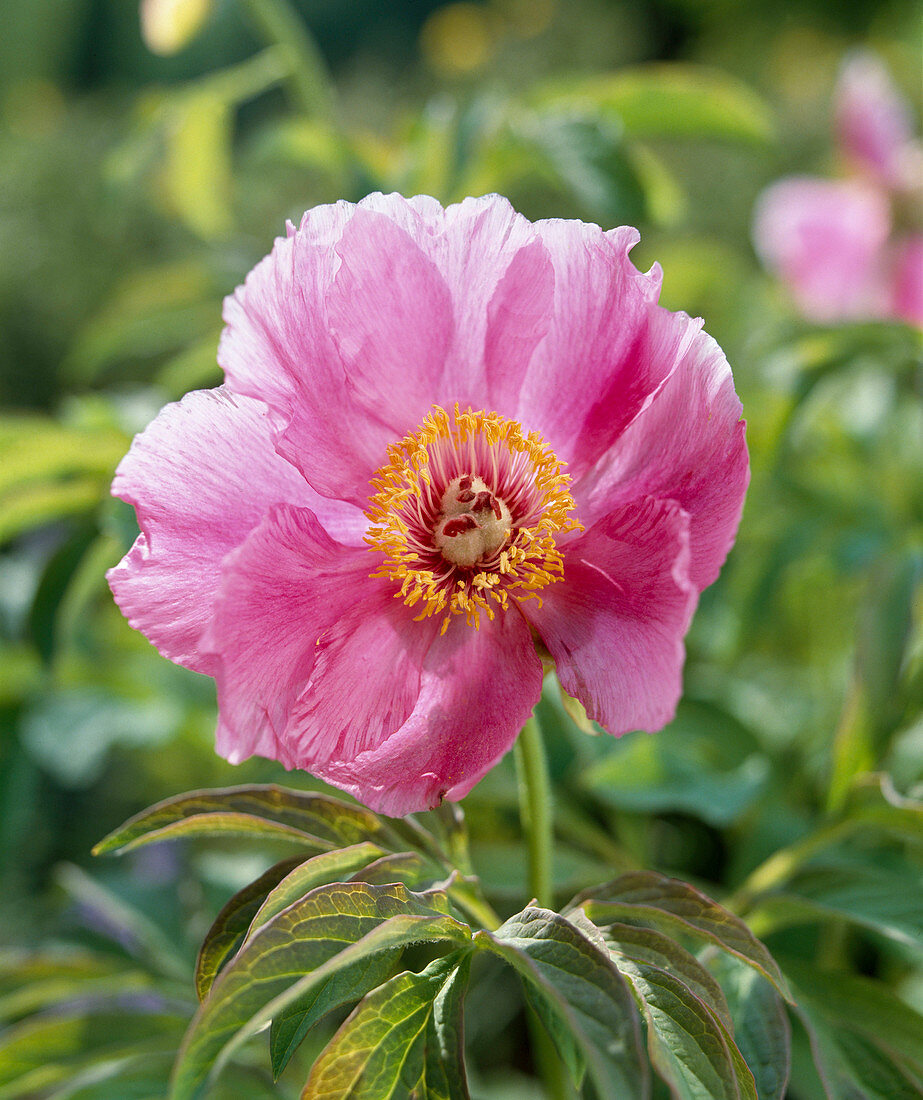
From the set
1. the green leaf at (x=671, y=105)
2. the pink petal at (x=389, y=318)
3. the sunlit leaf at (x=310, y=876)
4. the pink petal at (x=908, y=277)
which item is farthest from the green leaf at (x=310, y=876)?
the pink petal at (x=908, y=277)

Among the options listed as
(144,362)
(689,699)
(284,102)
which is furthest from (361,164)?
(284,102)

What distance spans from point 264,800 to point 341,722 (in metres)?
0.06

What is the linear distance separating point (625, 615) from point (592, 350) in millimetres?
129

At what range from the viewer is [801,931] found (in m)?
0.75

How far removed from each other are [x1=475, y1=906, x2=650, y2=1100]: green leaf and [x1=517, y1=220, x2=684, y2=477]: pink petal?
0.76 ft

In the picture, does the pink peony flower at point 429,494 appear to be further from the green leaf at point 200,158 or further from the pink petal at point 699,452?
the green leaf at point 200,158

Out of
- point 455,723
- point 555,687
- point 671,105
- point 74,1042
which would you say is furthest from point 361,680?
point 671,105

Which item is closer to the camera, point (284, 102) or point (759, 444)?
point (759, 444)

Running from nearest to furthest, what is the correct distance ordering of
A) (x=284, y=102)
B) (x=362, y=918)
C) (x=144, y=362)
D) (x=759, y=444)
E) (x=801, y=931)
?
(x=362, y=918) → (x=801, y=931) → (x=759, y=444) → (x=144, y=362) → (x=284, y=102)

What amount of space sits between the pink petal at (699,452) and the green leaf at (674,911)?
14 cm

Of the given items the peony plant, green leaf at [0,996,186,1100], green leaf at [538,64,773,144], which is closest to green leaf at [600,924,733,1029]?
the peony plant

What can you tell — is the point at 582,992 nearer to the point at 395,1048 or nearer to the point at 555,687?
the point at 395,1048

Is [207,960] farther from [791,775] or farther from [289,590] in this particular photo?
[791,775]

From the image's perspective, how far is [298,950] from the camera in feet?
1.32
